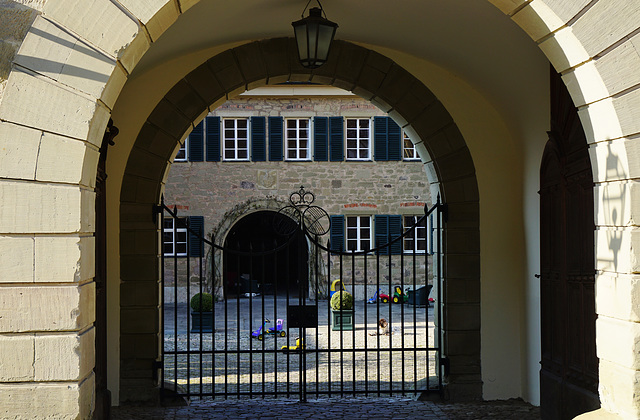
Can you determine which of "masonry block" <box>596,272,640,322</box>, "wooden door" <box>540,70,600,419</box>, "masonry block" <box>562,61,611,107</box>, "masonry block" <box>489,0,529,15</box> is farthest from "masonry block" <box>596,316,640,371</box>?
"wooden door" <box>540,70,600,419</box>

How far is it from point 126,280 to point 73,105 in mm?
3693

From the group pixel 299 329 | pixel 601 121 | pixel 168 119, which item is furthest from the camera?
pixel 299 329

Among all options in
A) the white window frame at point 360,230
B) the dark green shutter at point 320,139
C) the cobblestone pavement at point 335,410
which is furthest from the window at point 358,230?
the cobblestone pavement at point 335,410

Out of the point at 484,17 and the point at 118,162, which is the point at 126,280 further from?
the point at 484,17

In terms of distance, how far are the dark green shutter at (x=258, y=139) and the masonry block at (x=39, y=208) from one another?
52.6 ft

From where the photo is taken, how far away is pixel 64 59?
121 inches

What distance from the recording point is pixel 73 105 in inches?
122

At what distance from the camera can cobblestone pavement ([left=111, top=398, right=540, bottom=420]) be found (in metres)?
6.38

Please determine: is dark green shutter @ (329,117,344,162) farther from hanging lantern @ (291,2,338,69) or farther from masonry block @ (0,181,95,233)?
masonry block @ (0,181,95,233)

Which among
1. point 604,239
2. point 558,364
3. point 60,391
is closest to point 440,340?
point 558,364

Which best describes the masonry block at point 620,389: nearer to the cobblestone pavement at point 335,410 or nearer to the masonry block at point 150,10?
the masonry block at point 150,10

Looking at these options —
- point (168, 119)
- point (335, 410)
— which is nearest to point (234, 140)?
point (168, 119)

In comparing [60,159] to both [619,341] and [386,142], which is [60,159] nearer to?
[619,341]

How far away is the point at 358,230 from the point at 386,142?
2.39 m
